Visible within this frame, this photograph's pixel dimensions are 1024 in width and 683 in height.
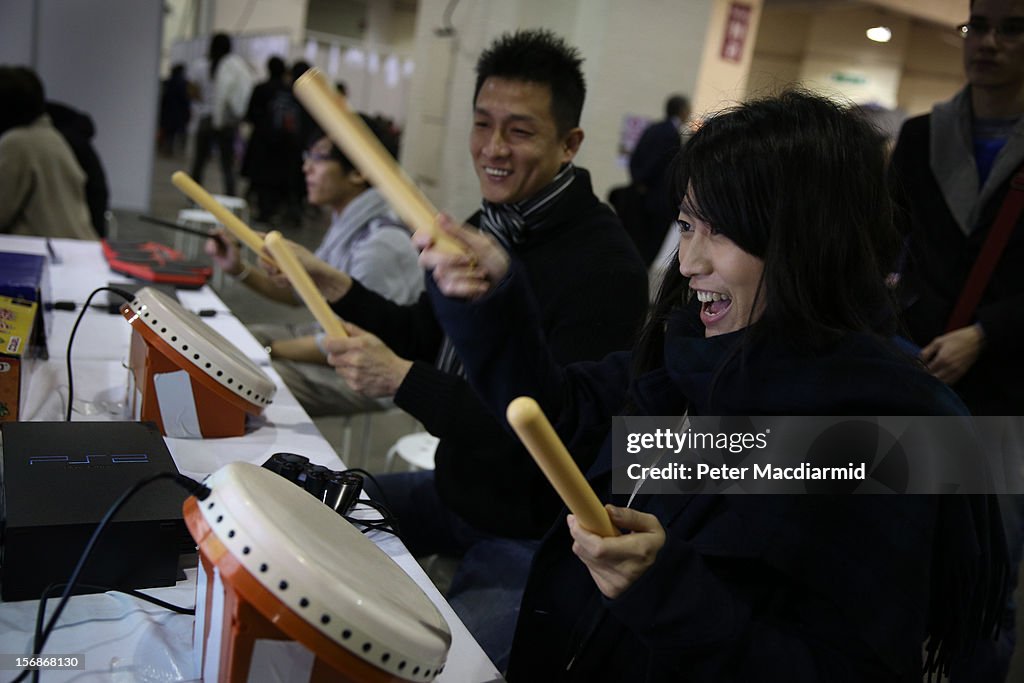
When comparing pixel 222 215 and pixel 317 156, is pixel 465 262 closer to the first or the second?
pixel 222 215

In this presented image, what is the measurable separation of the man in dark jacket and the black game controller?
29 cm

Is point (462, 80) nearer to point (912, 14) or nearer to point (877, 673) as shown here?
point (912, 14)

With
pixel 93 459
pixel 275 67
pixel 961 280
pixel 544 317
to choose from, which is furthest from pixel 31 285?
pixel 275 67

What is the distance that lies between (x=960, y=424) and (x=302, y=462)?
81 centimetres

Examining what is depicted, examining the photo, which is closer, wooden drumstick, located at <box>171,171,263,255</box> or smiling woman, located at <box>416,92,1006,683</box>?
smiling woman, located at <box>416,92,1006,683</box>

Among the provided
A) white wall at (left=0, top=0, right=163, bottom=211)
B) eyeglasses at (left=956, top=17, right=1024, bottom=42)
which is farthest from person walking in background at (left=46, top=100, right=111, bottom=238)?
eyeglasses at (left=956, top=17, right=1024, bottom=42)

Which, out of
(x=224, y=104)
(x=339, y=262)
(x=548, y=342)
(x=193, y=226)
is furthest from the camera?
(x=224, y=104)

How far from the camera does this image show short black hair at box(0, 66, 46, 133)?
10.3 ft

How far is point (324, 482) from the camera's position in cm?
107

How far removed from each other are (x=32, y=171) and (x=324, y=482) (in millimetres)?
2676

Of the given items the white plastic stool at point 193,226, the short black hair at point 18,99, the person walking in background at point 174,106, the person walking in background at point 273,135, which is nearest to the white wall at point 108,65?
the person walking in background at point 273,135

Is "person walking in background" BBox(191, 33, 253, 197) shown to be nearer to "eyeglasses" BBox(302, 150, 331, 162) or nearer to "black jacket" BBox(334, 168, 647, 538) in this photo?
"eyeglasses" BBox(302, 150, 331, 162)

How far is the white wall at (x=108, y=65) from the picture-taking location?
6.27 metres

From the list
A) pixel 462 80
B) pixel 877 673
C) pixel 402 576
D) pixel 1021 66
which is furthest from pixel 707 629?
pixel 462 80
